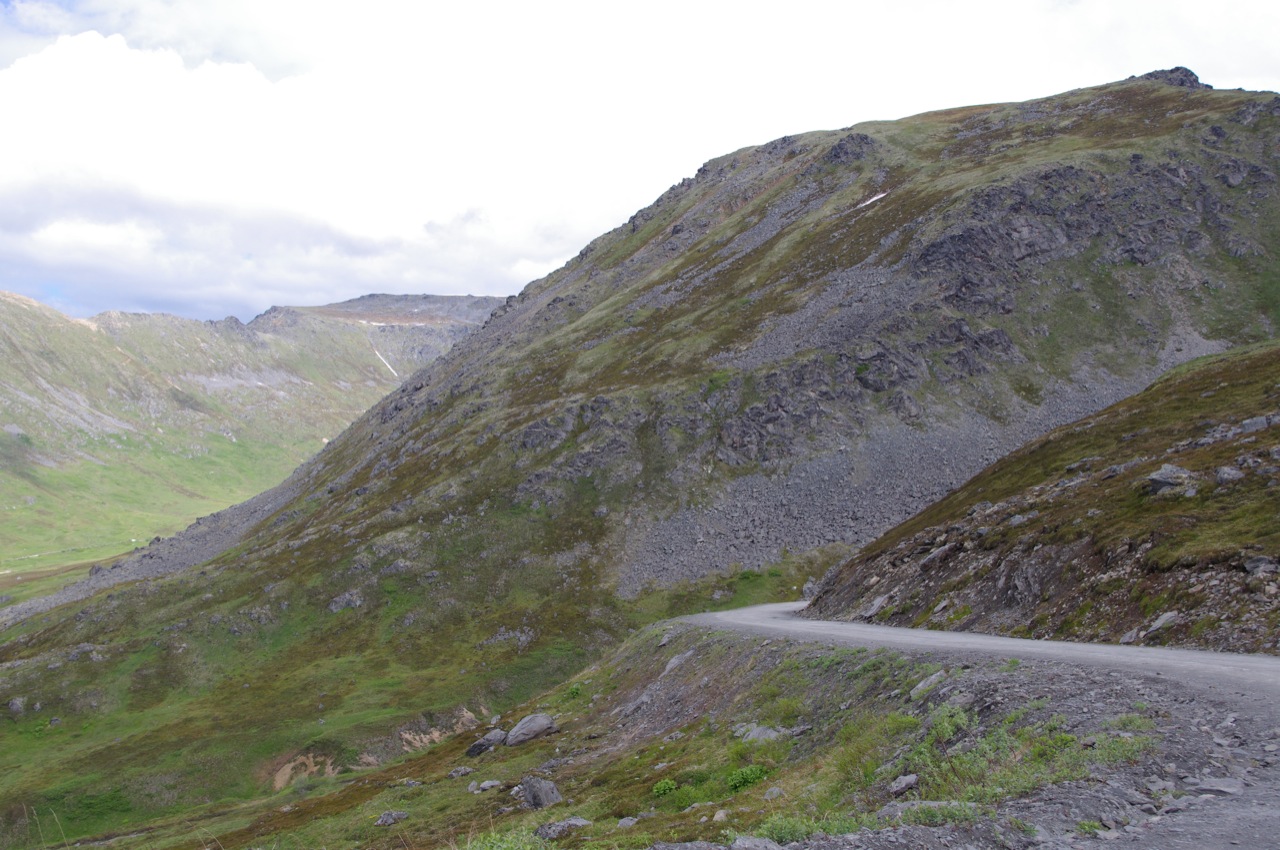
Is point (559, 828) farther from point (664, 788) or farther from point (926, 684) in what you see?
point (926, 684)

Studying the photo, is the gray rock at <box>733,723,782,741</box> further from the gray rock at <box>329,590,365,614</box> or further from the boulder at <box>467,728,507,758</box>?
the gray rock at <box>329,590,365,614</box>

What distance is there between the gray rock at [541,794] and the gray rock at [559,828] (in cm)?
621

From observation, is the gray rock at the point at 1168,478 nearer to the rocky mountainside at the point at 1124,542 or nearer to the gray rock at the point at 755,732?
the rocky mountainside at the point at 1124,542

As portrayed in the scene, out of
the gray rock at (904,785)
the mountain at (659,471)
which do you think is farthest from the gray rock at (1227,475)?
the mountain at (659,471)

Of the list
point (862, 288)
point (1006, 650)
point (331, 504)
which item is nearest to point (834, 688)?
point (1006, 650)

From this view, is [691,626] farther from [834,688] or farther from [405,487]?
[405,487]

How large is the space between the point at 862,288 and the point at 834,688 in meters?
111

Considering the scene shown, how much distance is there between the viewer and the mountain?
83.8 metres

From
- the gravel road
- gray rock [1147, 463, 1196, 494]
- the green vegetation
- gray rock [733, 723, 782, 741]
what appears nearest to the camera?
the gravel road

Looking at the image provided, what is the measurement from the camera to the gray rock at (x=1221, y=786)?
12.2 m

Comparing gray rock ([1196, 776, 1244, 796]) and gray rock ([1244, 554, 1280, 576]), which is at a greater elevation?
gray rock ([1196, 776, 1244, 796])

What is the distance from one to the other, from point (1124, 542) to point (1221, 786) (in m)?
24.8

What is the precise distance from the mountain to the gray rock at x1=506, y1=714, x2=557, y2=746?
1292 inches

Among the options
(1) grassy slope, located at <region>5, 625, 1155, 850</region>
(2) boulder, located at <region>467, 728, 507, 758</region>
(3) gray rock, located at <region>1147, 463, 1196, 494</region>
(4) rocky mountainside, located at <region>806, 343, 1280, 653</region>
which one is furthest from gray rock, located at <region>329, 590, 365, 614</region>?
(3) gray rock, located at <region>1147, 463, 1196, 494</region>
